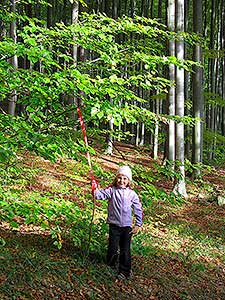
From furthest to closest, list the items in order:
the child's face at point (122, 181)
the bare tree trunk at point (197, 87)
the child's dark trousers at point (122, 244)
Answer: the bare tree trunk at point (197, 87)
the child's dark trousers at point (122, 244)
the child's face at point (122, 181)

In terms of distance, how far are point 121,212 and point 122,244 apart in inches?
20.5

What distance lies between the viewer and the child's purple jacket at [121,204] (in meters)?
5.89

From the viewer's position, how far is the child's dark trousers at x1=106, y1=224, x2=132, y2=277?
6000mm

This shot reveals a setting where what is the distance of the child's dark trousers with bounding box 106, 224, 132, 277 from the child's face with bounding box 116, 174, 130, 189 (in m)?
0.61

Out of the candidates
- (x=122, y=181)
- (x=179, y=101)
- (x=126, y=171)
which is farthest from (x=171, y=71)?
(x=126, y=171)

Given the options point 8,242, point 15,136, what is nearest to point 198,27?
point 8,242

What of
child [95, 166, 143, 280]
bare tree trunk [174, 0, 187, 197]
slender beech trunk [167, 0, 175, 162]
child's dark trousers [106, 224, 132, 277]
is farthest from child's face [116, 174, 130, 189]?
slender beech trunk [167, 0, 175, 162]

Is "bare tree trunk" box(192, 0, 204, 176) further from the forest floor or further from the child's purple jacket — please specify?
the child's purple jacket

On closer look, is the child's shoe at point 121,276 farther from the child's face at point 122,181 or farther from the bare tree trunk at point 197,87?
the bare tree trunk at point 197,87

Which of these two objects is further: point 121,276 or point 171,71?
point 171,71

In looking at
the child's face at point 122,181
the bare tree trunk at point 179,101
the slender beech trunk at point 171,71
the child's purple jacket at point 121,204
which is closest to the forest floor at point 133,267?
the child's face at point 122,181

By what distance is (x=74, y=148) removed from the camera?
466 cm

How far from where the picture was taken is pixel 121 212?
5922mm

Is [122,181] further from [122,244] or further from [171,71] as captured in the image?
[171,71]
